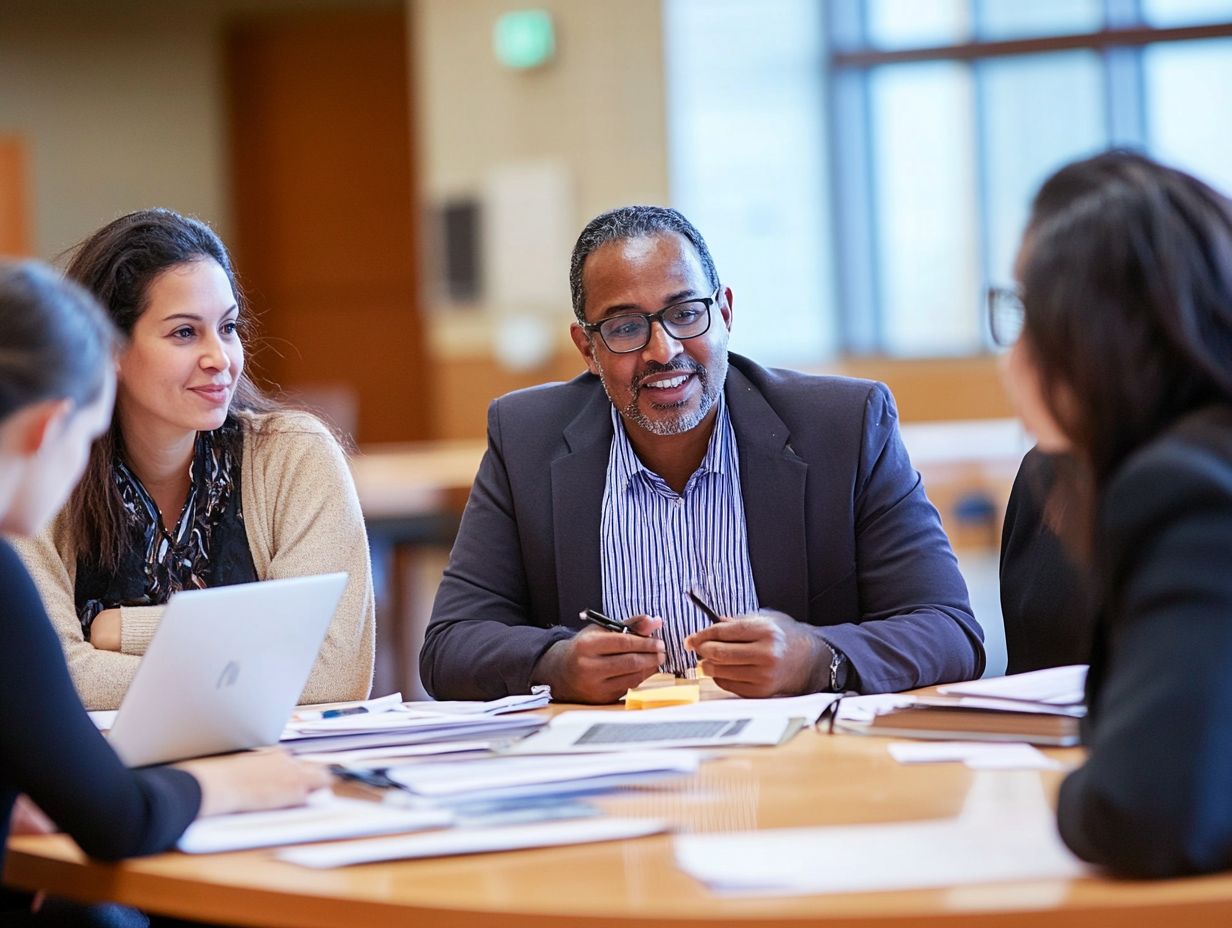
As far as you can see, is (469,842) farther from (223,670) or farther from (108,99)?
(108,99)

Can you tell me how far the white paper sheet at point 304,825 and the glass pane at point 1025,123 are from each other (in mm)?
6547

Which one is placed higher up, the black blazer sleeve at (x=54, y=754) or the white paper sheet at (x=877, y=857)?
the black blazer sleeve at (x=54, y=754)

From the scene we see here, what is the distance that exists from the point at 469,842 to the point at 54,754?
14.4 inches

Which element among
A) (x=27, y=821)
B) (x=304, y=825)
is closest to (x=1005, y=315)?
(x=304, y=825)

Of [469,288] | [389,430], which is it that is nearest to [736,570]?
[469,288]

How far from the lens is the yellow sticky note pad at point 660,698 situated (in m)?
1.90

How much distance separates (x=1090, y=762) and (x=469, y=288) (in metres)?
6.73

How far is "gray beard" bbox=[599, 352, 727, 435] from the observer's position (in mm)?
2268

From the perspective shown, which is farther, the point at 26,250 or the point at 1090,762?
the point at 26,250

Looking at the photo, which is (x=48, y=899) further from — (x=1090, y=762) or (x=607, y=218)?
(x=607, y=218)

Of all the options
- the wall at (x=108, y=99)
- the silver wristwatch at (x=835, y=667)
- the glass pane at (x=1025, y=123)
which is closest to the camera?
the silver wristwatch at (x=835, y=667)

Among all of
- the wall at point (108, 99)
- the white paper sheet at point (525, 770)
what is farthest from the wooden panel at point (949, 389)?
the white paper sheet at point (525, 770)

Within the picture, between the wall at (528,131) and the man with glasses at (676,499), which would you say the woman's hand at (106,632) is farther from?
the wall at (528,131)

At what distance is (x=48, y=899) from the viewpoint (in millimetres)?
1600
